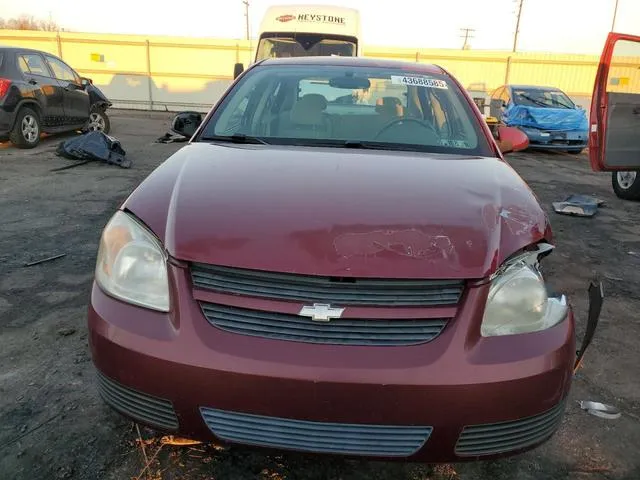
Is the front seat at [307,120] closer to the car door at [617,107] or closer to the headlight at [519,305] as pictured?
the headlight at [519,305]

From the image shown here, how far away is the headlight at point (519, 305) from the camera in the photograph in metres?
1.61

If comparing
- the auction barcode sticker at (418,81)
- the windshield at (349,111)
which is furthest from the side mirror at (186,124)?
the auction barcode sticker at (418,81)

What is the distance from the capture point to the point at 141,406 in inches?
64.3

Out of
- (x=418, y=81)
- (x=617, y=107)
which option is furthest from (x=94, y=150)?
(x=617, y=107)

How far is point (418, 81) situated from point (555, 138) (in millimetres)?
10007

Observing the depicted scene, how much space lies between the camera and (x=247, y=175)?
2.07 meters

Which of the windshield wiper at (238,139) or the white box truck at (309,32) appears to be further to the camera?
the white box truck at (309,32)

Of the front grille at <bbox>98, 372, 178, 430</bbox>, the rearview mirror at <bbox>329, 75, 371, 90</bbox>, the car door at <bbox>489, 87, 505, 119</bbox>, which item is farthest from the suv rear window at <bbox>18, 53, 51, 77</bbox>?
the car door at <bbox>489, 87, 505, 119</bbox>

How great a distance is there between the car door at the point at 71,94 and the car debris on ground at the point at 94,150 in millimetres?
1978

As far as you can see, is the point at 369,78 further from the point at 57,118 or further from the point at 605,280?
the point at 57,118

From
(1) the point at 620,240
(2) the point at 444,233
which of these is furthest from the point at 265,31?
(2) the point at 444,233

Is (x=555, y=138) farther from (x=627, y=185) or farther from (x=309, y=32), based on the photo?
(x=309, y=32)

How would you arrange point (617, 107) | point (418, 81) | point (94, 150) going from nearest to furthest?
point (418, 81) → point (617, 107) → point (94, 150)

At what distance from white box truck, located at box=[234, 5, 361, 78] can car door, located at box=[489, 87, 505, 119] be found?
196 inches
